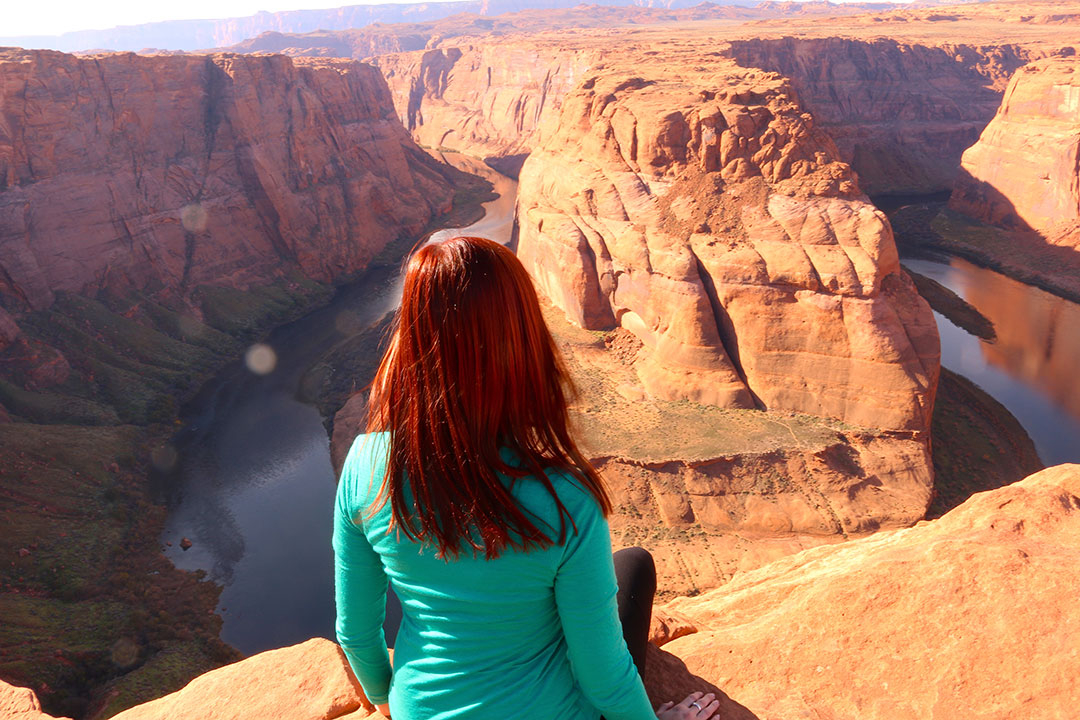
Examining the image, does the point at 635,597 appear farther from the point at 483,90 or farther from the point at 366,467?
the point at 483,90

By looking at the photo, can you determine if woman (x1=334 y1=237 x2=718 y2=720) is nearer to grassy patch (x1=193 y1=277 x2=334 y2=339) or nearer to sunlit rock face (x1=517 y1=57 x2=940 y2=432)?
sunlit rock face (x1=517 y1=57 x2=940 y2=432)

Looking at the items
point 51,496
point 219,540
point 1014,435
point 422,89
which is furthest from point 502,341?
point 422,89

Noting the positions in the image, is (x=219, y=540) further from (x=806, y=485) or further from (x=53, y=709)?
(x=806, y=485)

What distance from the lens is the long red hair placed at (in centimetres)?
337

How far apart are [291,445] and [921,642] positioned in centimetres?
3918

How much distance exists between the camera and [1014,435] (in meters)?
36.3

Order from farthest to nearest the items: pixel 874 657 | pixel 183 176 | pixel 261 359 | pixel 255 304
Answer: pixel 183 176, pixel 255 304, pixel 261 359, pixel 874 657

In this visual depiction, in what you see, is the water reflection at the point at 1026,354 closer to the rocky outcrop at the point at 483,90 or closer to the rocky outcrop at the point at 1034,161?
the rocky outcrop at the point at 1034,161

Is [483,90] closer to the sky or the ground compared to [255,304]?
closer to the sky

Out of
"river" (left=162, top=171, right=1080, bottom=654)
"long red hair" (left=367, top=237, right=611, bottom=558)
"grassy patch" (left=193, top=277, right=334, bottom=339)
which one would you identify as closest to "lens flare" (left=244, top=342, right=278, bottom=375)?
"river" (left=162, top=171, right=1080, bottom=654)

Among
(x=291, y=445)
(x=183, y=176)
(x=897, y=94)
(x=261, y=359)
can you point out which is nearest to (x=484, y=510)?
(x=291, y=445)

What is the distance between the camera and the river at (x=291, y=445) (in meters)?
30.2

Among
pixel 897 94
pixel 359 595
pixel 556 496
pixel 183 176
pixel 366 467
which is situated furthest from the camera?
pixel 897 94

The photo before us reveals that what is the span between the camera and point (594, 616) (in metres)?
3.50
